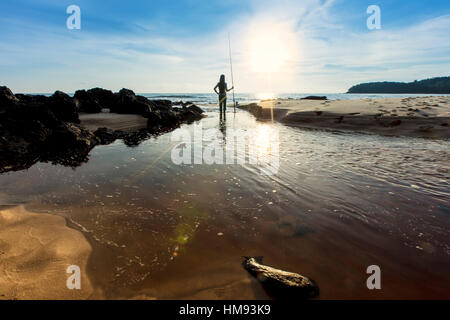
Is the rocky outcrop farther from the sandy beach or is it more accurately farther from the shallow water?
the sandy beach

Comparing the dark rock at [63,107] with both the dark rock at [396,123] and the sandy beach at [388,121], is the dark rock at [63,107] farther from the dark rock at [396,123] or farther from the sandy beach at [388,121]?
the dark rock at [396,123]

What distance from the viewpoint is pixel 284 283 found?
1908mm

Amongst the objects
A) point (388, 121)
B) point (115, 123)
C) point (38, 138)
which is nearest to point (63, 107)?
point (115, 123)

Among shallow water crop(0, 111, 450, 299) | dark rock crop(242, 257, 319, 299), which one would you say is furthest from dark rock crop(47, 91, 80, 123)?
dark rock crop(242, 257, 319, 299)

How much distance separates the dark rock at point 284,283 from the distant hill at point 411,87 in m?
116

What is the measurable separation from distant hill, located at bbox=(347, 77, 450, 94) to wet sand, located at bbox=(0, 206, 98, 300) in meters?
118

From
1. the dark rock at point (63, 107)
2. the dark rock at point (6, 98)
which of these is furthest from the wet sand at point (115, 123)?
the dark rock at point (6, 98)

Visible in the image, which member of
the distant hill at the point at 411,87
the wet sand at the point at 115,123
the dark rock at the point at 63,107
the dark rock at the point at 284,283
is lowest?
the dark rock at the point at 284,283

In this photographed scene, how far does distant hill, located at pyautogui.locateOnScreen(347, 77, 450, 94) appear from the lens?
8653cm

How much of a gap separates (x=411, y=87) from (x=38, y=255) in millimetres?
145460

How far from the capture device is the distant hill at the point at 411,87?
86525 mm

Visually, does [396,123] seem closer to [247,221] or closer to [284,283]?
[247,221]
